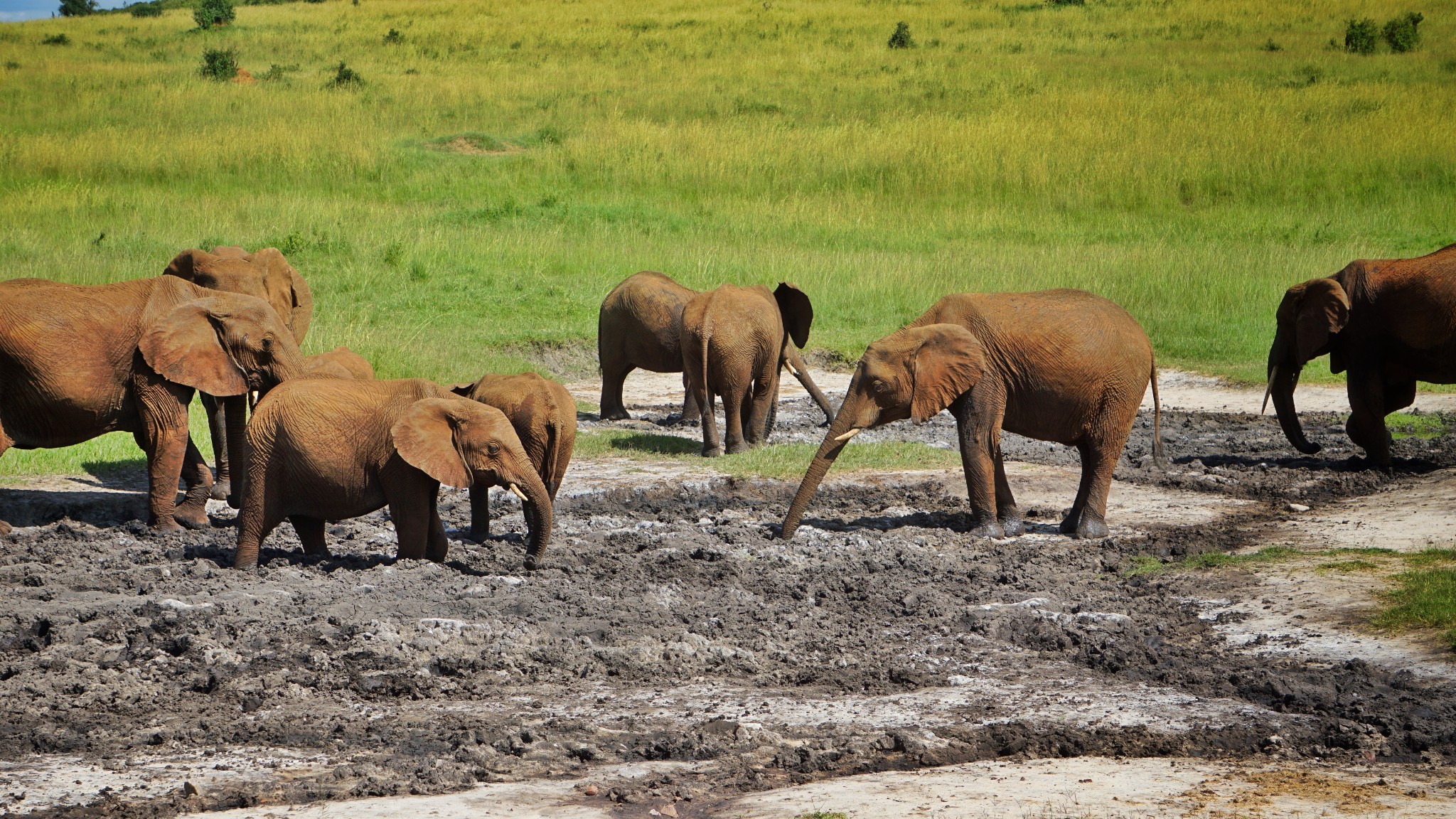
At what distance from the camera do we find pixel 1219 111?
116 feet

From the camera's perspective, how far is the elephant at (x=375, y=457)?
26.7 ft

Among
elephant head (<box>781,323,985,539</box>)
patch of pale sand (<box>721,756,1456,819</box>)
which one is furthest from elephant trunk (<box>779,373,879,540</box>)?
patch of pale sand (<box>721,756,1456,819</box>)

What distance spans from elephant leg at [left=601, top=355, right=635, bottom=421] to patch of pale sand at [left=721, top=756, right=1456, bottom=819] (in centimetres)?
913

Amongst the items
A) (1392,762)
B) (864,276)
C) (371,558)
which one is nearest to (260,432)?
(371,558)

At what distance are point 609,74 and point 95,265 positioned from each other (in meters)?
26.0

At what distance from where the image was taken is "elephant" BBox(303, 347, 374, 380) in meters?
10.1

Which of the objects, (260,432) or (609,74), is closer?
(260,432)

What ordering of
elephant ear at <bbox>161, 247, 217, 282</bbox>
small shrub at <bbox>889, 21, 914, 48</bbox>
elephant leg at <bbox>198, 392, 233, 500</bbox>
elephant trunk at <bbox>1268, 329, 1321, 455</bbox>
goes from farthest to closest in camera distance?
small shrub at <bbox>889, 21, 914, 48</bbox>
elephant trunk at <bbox>1268, 329, 1321, 455</bbox>
elephant ear at <bbox>161, 247, 217, 282</bbox>
elephant leg at <bbox>198, 392, 233, 500</bbox>

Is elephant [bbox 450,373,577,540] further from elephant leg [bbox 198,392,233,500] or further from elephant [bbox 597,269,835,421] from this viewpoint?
elephant [bbox 597,269,835,421]

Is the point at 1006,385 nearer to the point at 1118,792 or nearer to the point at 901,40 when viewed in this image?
the point at 1118,792

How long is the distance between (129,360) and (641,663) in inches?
176

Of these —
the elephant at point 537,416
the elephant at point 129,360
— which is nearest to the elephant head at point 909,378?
the elephant at point 537,416

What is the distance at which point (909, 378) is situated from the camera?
9.73 metres

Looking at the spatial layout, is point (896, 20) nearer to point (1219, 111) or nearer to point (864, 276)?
point (1219, 111)
